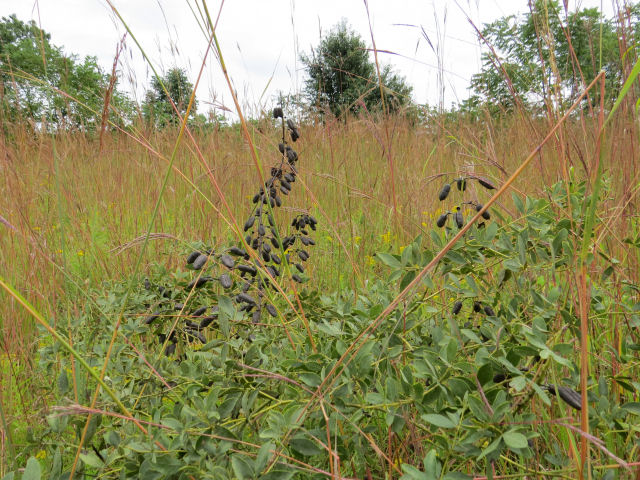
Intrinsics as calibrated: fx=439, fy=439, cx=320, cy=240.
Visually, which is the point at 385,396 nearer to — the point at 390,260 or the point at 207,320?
the point at 390,260

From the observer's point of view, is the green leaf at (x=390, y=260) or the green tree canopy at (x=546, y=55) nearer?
the green leaf at (x=390, y=260)

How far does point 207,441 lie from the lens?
2.34ft

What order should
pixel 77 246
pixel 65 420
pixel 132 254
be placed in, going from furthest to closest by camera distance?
pixel 77 246, pixel 132 254, pixel 65 420

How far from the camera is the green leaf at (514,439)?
22.3 inches

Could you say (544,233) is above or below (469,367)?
above

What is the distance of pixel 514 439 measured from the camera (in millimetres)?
576

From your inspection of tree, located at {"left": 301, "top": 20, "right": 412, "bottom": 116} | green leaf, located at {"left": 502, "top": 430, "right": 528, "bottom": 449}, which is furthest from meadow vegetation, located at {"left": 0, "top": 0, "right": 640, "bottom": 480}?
tree, located at {"left": 301, "top": 20, "right": 412, "bottom": 116}

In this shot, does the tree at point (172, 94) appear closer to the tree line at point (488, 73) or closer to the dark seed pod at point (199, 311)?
the tree line at point (488, 73)

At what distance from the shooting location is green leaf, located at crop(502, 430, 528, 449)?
0.57 m

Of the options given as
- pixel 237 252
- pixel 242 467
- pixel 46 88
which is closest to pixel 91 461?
pixel 242 467

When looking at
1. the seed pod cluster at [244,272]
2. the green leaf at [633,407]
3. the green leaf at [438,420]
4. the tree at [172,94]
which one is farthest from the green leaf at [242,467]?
the tree at [172,94]

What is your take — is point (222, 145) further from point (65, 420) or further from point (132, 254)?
point (65, 420)

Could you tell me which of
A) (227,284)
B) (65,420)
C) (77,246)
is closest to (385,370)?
(227,284)

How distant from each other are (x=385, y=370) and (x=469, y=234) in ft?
1.12
